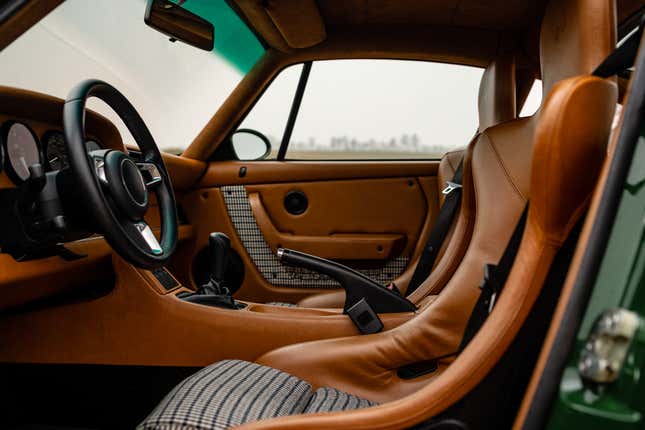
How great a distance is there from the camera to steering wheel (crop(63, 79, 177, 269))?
963 mm

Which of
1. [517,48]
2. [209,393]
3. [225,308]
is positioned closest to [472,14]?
[517,48]

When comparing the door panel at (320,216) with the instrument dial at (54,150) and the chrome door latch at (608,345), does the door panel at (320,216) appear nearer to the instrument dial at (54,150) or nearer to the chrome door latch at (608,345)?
the instrument dial at (54,150)

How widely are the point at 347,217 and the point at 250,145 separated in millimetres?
543

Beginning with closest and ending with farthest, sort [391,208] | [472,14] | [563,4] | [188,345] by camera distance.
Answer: [563,4]
[188,345]
[472,14]
[391,208]

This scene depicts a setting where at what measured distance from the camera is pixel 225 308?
143 centimetres

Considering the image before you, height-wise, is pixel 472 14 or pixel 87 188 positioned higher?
pixel 472 14

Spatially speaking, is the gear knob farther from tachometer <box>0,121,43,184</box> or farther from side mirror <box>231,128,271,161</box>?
side mirror <box>231,128,271,161</box>

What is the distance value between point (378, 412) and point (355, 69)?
177 centimetres

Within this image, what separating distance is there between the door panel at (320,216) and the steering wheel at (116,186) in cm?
104

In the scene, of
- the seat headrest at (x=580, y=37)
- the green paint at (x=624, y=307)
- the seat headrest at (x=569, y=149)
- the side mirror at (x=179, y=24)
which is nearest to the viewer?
the green paint at (x=624, y=307)

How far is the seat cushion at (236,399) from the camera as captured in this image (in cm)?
85

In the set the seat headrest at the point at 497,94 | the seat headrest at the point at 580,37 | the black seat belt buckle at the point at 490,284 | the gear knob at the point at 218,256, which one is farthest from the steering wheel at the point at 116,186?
the seat headrest at the point at 497,94

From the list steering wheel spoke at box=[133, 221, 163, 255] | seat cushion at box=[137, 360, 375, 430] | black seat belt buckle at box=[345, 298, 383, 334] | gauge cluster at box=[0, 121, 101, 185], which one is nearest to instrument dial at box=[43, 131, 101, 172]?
gauge cluster at box=[0, 121, 101, 185]

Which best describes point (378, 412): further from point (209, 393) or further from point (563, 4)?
point (563, 4)
